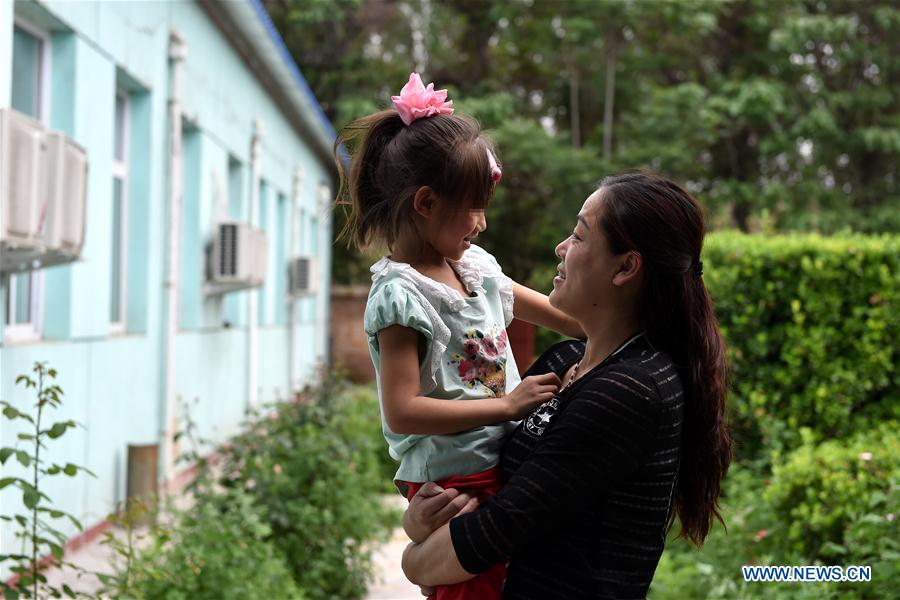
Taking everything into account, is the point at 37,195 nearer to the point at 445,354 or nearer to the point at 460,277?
the point at 460,277

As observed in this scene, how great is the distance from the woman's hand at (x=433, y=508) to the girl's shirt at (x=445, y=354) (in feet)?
0.20

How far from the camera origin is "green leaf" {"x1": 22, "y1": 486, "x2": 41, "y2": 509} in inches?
122

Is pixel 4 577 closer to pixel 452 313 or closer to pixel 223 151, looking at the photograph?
pixel 452 313

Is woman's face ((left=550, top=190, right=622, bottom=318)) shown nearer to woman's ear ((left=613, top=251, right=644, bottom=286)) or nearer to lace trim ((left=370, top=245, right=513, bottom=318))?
woman's ear ((left=613, top=251, right=644, bottom=286))

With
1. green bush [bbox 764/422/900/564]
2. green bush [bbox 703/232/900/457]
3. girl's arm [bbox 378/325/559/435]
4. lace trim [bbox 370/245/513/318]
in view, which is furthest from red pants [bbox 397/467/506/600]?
green bush [bbox 703/232/900/457]

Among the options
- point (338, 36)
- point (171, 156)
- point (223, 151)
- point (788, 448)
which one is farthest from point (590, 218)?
point (338, 36)

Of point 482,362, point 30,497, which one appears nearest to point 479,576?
point 482,362

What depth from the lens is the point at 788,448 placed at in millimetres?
7270

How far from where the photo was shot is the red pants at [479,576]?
2027mm

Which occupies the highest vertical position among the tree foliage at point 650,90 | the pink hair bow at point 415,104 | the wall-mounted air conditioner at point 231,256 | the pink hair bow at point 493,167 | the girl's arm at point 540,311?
the tree foliage at point 650,90

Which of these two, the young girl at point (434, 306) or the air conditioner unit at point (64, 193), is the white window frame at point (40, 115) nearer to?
the air conditioner unit at point (64, 193)

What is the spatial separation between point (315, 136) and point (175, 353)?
10.1 meters

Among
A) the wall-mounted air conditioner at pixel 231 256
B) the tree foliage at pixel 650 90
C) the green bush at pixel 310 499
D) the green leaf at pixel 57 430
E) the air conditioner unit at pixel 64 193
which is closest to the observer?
the green leaf at pixel 57 430

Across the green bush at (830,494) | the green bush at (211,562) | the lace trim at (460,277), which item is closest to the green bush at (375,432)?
the green bush at (211,562)
